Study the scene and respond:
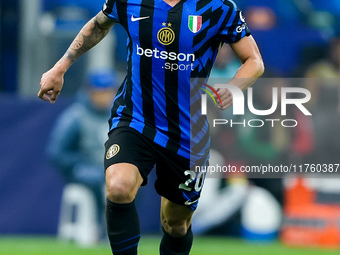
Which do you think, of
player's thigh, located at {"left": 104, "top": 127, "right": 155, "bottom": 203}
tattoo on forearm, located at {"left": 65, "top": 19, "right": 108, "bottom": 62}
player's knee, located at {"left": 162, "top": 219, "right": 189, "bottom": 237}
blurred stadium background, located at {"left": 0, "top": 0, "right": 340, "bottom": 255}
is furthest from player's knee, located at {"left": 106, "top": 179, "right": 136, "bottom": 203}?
blurred stadium background, located at {"left": 0, "top": 0, "right": 340, "bottom": 255}

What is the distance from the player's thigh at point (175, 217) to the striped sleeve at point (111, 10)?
140 centimetres

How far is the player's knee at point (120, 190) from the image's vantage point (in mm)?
5262

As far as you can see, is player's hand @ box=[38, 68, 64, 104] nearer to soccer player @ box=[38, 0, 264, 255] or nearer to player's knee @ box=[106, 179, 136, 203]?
soccer player @ box=[38, 0, 264, 255]

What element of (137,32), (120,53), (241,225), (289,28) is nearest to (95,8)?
(120,53)

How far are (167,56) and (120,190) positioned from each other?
3.38 ft

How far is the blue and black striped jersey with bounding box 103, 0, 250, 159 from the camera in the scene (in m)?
5.66

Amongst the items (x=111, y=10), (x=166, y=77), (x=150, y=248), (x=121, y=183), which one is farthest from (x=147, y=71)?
(x=150, y=248)

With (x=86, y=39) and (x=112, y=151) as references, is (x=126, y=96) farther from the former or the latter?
(x=86, y=39)

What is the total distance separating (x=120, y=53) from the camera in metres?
11.9

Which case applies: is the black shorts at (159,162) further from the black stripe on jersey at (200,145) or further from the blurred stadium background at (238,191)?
the blurred stadium background at (238,191)

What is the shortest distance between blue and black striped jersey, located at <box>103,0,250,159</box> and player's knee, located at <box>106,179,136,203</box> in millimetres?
513

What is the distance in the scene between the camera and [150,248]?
9297 millimetres

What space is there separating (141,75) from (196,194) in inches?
38.8

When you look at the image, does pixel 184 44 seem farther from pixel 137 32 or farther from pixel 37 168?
pixel 37 168
